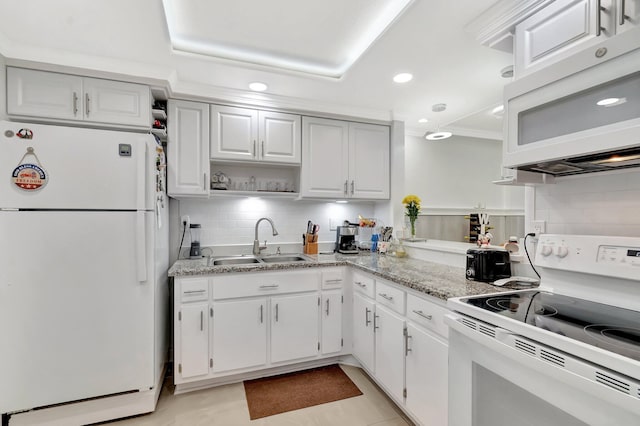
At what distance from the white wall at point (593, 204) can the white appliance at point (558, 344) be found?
157 millimetres

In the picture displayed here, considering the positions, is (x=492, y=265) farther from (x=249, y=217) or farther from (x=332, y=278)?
(x=249, y=217)

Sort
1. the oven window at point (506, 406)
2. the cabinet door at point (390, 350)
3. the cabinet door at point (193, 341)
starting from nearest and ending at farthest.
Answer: the oven window at point (506, 406) < the cabinet door at point (390, 350) < the cabinet door at point (193, 341)

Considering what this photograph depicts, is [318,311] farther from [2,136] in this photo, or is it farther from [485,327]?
[2,136]

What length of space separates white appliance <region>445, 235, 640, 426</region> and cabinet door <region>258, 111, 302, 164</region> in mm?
1951

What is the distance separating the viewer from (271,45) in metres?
2.03

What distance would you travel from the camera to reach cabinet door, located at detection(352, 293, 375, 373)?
2197 mm

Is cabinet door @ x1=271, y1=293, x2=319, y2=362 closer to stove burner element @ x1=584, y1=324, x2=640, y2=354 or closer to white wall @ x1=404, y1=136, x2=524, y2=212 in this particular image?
stove burner element @ x1=584, y1=324, x2=640, y2=354

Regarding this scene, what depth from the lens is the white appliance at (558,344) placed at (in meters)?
0.79

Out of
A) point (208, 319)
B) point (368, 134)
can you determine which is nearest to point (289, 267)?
point (208, 319)

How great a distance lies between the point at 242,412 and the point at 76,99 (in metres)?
2.40

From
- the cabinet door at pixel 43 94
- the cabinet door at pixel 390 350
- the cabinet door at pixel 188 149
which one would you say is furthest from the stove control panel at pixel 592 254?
the cabinet door at pixel 43 94

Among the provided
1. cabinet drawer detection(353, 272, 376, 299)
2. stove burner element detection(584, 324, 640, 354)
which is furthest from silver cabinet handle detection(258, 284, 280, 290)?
stove burner element detection(584, 324, 640, 354)

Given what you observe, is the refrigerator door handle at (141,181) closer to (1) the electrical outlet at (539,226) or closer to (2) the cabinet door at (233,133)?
(2) the cabinet door at (233,133)

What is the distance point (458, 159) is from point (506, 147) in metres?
2.70
